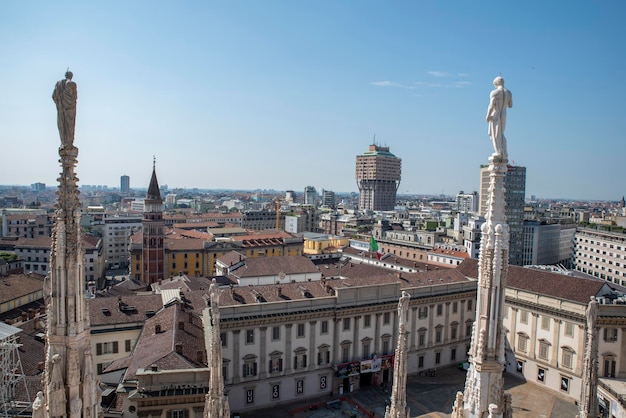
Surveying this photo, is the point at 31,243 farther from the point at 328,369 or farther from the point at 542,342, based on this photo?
the point at 542,342

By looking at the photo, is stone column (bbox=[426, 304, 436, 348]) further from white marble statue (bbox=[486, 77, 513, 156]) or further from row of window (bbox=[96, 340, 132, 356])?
white marble statue (bbox=[486, 77, 513, 156])

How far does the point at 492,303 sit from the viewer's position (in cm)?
766

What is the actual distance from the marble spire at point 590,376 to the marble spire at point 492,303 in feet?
14.4

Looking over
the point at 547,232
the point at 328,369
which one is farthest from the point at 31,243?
the point at 547,232

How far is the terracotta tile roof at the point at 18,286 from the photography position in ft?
143

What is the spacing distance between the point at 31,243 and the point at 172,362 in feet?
234

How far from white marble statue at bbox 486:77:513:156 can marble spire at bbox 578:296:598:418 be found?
18.2ft

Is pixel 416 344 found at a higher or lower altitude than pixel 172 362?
lower

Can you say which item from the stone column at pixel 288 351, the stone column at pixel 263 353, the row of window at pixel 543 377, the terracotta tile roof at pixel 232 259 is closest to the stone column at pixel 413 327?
the row of window at pixel 543 377

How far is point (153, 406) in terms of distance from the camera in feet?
81.8

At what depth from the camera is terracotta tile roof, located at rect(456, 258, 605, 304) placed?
44125mm

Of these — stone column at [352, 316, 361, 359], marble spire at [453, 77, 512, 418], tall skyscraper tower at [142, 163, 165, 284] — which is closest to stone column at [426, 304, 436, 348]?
stone column at [352, 316, 361, 359]

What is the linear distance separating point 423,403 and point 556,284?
18950 millimetres

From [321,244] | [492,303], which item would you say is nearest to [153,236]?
[321,244]
